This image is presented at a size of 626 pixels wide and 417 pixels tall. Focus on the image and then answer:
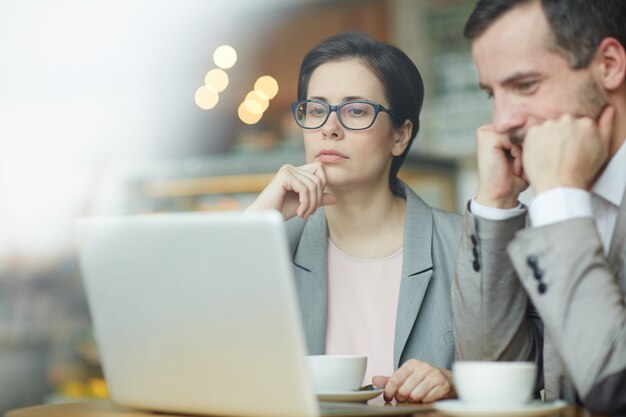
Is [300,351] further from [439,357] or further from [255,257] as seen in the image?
[439,357]

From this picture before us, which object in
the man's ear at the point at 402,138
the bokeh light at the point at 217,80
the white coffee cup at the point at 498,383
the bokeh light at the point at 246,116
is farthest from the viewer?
the bokeh light at the point at 246,116

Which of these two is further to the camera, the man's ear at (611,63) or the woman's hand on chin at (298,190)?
the woman's hand on chin at (298,190)

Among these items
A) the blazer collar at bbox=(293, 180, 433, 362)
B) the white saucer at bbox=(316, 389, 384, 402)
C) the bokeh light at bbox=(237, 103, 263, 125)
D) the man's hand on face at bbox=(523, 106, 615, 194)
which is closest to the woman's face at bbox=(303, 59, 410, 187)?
the blazer collar at bbox=(293, 180, 433, 362)

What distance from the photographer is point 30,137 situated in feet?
14.8

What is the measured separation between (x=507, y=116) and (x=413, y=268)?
45 cm

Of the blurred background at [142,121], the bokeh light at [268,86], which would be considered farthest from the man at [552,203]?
the bokeh light at [268,86]

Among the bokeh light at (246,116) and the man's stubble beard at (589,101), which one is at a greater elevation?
the bokeh light at (246,116)

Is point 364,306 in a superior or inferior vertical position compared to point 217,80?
inferior

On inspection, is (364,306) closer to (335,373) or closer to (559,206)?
(335,373)

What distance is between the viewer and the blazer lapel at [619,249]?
4.34 feet

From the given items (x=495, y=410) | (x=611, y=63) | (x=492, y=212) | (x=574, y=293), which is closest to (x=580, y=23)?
(x=611, y=63)

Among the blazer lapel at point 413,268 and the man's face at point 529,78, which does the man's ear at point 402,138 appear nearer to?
the blazer lapel at point 413,268

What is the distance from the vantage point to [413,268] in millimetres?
1773

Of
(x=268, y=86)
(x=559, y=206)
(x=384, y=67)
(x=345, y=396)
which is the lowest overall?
(x=345, y=396)
